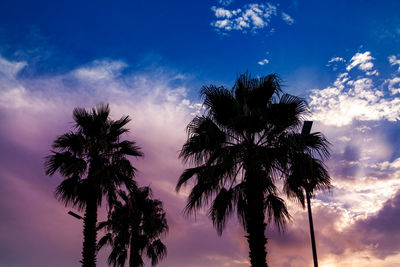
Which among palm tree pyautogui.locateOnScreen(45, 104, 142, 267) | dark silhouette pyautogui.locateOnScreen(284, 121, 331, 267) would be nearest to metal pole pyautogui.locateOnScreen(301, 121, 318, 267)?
dark silhouette pyautogui.locateOnScreen(284, 121, 331, 267)

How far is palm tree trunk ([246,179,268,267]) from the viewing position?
29.2 feet

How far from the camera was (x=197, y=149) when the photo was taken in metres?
10.4

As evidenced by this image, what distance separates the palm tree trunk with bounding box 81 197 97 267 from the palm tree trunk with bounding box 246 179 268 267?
7.68 meters

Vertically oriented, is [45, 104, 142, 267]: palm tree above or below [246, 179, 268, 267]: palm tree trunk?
above

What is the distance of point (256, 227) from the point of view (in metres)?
9.21

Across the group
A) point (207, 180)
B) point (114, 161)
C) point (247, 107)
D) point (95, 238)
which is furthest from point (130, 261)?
point (247, 107)

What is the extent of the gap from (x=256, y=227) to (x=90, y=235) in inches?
324

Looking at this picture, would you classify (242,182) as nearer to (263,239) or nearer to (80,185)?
(263,239)

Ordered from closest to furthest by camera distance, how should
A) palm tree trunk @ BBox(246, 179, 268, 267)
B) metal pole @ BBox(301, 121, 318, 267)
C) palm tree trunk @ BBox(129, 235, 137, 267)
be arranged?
palm tree trunk @ BBox(246, 179, 268, 267) → metal pole @ BBox(301, 121, 318, 267) → palm tree trunk @ BBox(129, 235, 137, 267)

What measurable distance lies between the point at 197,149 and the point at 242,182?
1.84 meters

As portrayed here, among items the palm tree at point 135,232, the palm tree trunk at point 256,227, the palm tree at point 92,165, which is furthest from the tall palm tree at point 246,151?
Answer: the palm tree at point 135,232

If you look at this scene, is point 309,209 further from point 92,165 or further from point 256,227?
point 92,165

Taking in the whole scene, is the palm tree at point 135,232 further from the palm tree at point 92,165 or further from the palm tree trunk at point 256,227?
the palm tree trunk at point 256,227

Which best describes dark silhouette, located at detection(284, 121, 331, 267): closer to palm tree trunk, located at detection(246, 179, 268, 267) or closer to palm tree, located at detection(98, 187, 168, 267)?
palm tree trunk, located at detection(246, 179, 268, 267)
